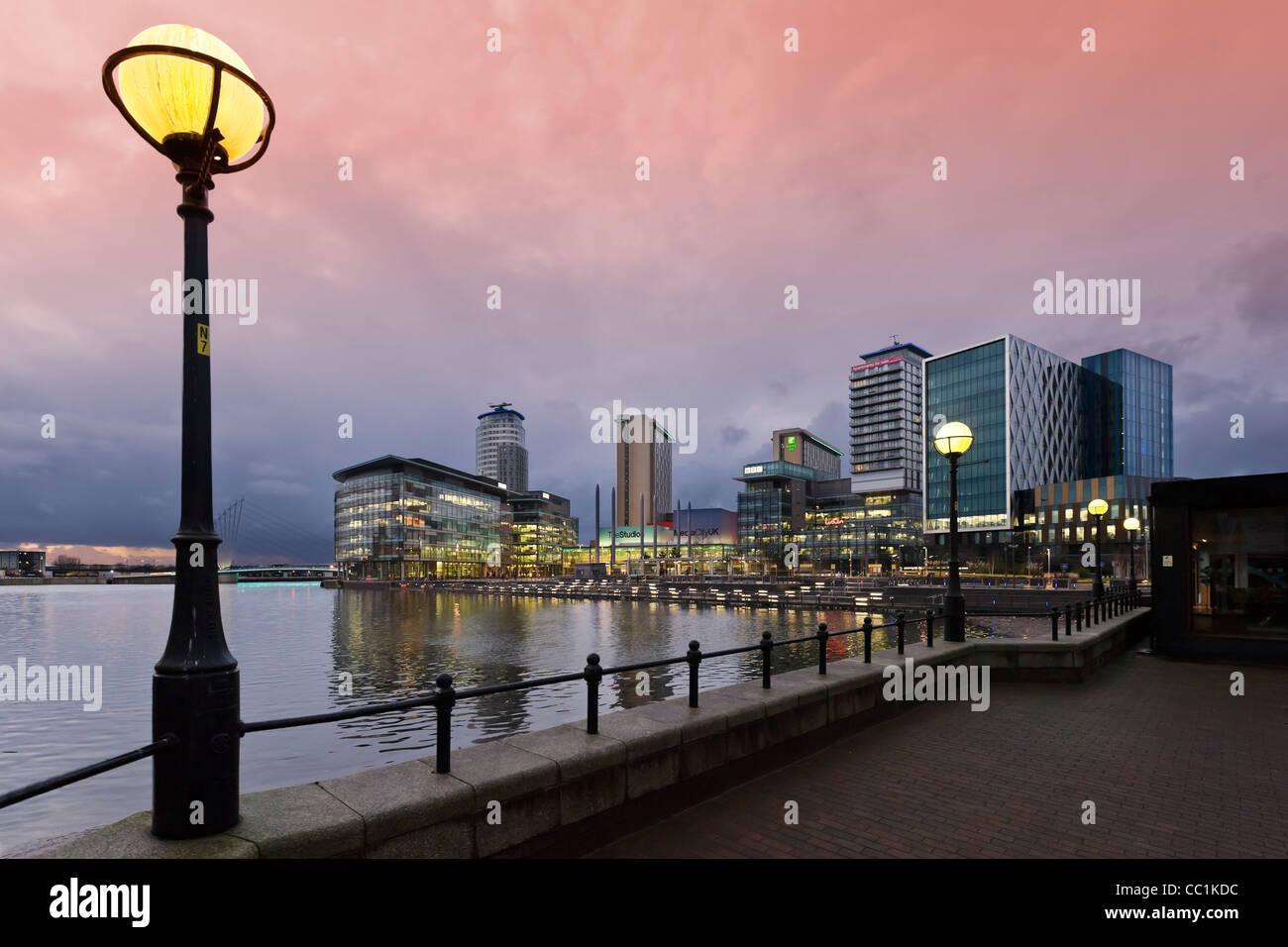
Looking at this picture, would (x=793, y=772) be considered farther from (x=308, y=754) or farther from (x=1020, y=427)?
(x=1020, y=427)

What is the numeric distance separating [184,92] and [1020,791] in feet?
29.9

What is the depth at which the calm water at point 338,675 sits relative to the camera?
13859 mm

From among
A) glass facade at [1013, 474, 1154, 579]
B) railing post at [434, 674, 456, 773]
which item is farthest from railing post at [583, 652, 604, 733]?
glass facade at [1013, 474, 1154, 579]

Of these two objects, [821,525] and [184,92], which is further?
[821,525]

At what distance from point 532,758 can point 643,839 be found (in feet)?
4.28

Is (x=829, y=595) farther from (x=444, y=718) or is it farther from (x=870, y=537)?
(x=870, y=537)

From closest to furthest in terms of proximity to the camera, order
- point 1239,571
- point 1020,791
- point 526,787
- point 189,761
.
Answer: point 189,761
point 526,787
point 1020,791
point 1239,571

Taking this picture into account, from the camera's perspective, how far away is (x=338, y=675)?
24.4m

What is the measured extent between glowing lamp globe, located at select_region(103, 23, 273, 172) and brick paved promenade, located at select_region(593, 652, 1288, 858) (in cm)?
598

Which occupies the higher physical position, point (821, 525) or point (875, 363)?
point (875, 363)

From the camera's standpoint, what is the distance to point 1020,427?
11350 centimetres

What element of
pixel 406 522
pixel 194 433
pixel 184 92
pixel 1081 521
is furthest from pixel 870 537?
pixel 184 92
